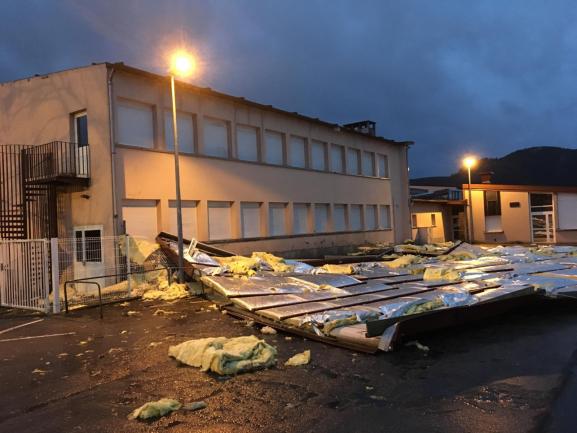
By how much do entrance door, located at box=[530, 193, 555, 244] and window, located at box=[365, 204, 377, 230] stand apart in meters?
14.5

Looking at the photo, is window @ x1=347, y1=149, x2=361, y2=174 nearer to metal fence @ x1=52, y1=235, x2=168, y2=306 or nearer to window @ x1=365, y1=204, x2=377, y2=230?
window @ x1=365, y1=204, x2=377, y2=230

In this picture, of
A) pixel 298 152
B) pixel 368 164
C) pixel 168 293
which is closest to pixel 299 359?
pixel 168 293

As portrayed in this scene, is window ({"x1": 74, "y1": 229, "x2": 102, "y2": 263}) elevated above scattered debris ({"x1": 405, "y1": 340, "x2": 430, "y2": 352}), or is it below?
above

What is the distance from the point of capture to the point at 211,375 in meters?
6.52

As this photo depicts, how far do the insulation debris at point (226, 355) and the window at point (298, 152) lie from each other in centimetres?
1862

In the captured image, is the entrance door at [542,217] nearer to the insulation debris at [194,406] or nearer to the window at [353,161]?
the window at [353,161]

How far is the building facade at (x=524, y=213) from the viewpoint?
3769 centimetres

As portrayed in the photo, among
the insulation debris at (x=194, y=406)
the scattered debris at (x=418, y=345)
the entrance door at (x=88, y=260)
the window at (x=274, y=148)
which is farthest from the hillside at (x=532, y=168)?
the insulation debris at (x=194, y=406)

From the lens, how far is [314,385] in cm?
607

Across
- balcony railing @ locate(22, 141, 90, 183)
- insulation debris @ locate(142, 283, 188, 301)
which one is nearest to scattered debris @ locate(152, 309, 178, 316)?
insulation debris @ locate(142, 283, 188, 301)

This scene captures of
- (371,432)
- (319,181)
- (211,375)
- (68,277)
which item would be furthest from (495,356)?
(319,181)

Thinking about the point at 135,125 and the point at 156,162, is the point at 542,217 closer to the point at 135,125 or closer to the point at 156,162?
the point at 156,162

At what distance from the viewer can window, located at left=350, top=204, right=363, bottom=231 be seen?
30.2 m

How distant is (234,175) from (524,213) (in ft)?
88.2
